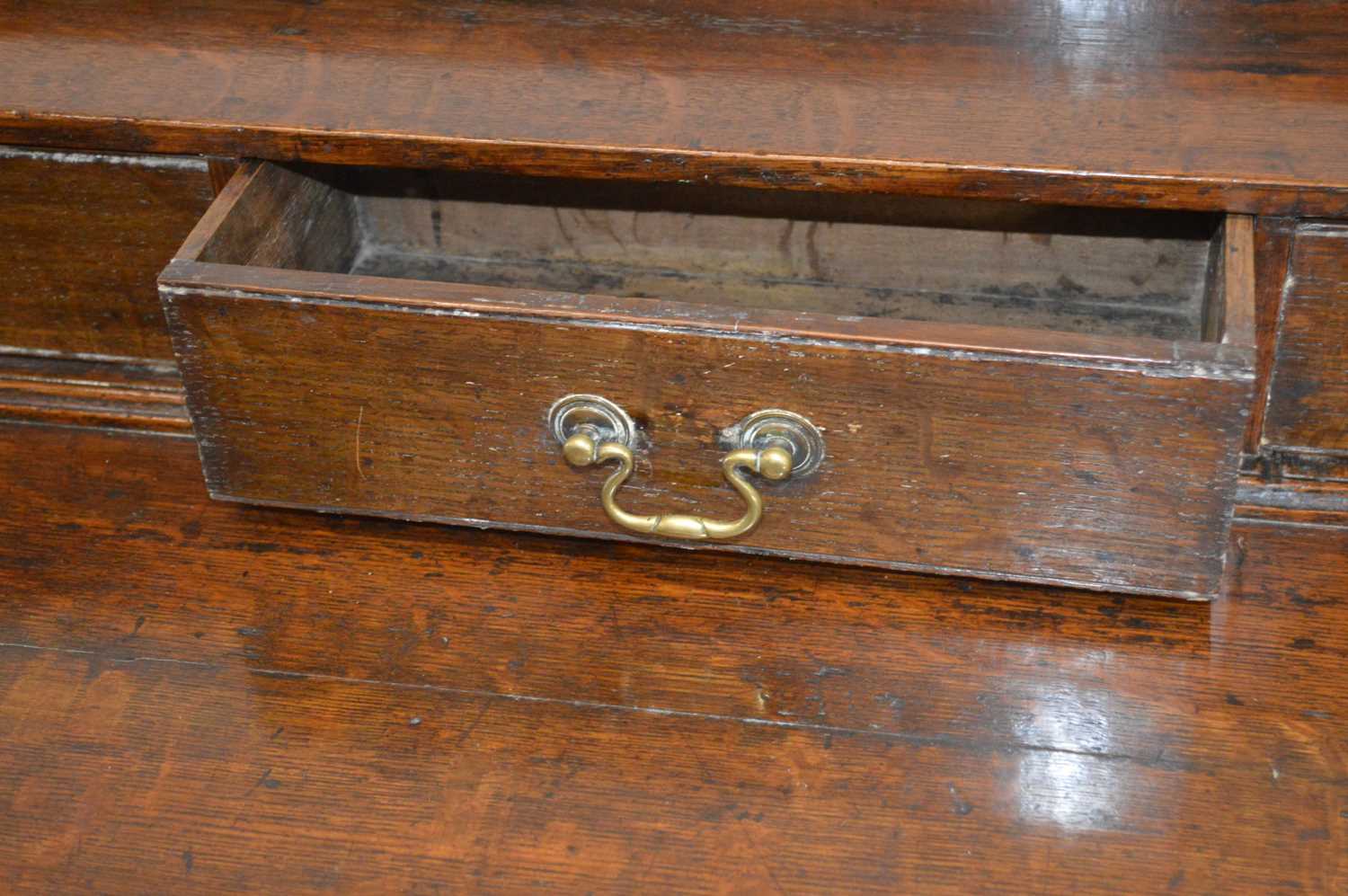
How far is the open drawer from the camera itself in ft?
2.92

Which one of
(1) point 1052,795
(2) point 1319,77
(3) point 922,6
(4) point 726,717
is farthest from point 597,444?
(2) point 1319,77

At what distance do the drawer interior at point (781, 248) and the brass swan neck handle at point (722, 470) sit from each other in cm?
33

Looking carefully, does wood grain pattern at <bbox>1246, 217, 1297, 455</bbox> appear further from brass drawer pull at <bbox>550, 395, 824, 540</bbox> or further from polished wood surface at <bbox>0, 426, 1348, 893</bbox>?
brass drawer pull at <bbox>550, 395, 824, 540</bbox>

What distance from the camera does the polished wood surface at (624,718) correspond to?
858mm

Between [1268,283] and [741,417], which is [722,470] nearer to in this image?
[741,417]

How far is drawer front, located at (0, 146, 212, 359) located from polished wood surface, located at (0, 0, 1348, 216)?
3cm

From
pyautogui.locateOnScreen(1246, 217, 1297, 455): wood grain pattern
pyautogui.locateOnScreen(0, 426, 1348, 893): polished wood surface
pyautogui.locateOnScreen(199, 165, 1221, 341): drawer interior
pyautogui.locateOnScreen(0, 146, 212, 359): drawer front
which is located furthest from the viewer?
pyautogui.locateOnScreen(199, 165, 1221, 341): drawer interior

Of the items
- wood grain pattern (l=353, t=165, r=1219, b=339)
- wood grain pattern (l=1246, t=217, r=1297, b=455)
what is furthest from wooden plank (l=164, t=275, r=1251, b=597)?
wood grain pattern (l=353, t=165, r=1219, b=339)

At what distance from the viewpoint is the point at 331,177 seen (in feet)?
4.11

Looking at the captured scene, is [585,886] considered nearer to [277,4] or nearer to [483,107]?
[483,107]

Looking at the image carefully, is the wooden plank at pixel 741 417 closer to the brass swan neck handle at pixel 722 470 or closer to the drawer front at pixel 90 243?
the brass swan neck handle at pixel 722 470

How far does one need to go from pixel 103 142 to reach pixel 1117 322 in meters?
0.85

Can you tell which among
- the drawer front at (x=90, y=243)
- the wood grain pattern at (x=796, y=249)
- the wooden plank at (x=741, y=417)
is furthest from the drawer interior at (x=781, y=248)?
the wooden plank at (x=741, y=417)

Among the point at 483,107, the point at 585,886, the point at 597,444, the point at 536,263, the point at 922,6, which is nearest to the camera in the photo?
the point at 585,886
